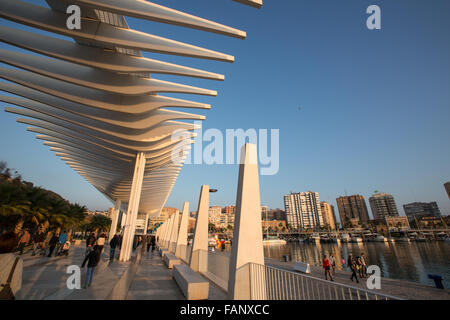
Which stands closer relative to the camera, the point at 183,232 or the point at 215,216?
the point at 183,232

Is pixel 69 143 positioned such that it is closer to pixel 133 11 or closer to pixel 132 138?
pixel 132 138

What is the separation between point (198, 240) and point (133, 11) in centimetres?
897

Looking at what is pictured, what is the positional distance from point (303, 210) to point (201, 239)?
142 m

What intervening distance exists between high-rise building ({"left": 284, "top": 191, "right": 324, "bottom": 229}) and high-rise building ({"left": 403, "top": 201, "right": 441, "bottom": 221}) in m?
50.8

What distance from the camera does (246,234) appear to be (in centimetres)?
494

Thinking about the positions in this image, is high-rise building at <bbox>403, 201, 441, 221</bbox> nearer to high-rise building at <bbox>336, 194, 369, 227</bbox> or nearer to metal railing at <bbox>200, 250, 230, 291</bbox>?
high-rise building at <bbox>336, 194, 369, 227</bbox>

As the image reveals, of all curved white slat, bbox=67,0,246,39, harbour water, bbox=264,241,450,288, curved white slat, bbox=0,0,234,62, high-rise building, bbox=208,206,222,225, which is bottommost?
harbour water, bbox=264,241,450,288

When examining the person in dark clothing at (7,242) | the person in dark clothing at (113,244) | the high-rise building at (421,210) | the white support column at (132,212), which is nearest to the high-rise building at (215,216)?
the high-rise building at (421,210)

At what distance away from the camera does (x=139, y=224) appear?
11125cm

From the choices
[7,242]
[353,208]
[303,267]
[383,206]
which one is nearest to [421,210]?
[383,206]

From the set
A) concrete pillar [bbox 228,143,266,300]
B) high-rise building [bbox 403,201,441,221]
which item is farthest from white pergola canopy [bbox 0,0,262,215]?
high-rise building [bbox 403,201,441,221]

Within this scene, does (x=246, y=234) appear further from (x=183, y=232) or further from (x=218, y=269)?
(x=183, y=232)

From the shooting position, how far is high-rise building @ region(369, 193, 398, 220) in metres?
125

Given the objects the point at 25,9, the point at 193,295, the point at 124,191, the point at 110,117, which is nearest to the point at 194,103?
the point at 110,117
